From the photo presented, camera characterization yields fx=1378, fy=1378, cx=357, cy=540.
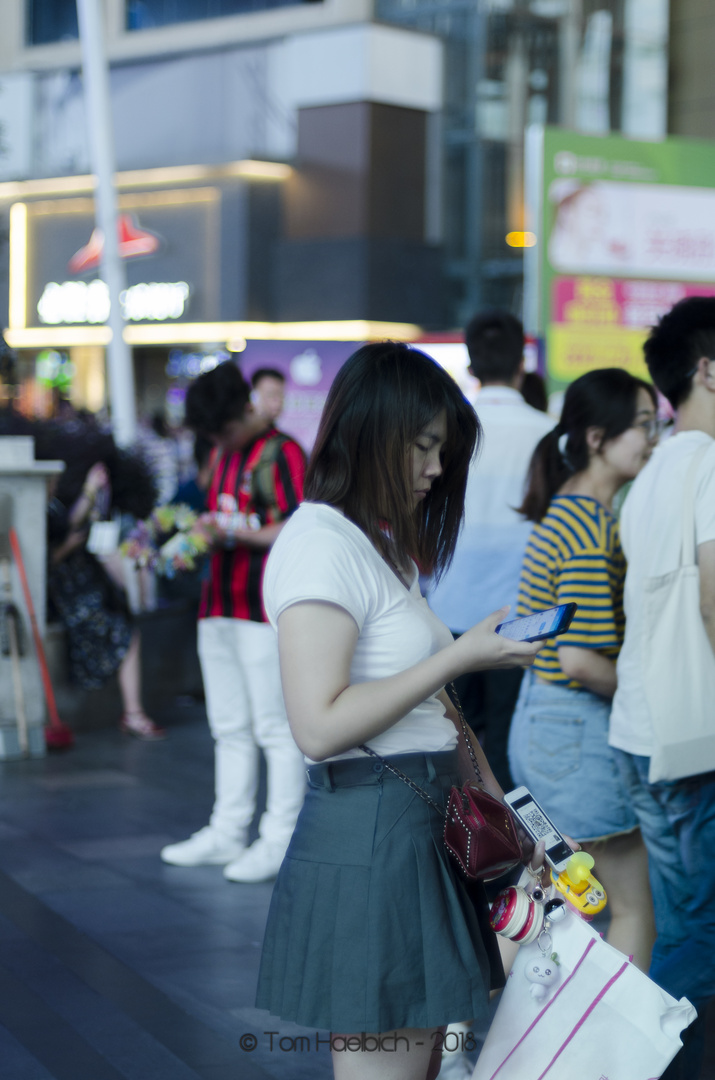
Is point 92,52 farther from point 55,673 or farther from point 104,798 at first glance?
point 104,798

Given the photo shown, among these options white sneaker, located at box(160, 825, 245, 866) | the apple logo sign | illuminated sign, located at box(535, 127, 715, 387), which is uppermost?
illuminated sign, located at box(535, 127, 715, 387)

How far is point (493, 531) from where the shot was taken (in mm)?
4871

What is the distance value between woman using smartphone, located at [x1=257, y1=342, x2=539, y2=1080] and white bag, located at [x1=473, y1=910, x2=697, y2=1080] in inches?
3.8

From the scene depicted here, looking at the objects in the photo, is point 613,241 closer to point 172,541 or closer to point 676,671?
point 172,541

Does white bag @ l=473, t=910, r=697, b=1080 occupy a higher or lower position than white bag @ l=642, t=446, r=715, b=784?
lower

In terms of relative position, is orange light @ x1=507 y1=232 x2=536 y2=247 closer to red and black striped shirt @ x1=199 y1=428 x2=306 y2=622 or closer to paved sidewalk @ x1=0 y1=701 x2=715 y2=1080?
paved sidewalk @ x1=0 y1=701 x2=715 y2=1080

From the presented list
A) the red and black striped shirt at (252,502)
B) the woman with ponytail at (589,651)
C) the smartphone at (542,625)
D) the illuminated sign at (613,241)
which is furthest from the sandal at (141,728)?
the smartphone at (542,625)

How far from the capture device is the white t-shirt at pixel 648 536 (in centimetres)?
310

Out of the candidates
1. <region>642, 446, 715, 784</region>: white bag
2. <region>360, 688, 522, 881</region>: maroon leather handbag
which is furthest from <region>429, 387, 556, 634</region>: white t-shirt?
<region>360, 688, 522, 881</region>: maroon leather handbag

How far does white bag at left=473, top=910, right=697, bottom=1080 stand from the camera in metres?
2.24

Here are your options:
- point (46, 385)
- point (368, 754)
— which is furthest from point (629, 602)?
point (46, 385)

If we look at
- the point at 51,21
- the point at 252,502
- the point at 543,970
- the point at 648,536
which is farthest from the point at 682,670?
the point at 51,21

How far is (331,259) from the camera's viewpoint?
59.5 feet

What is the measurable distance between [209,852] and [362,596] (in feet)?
11.6
